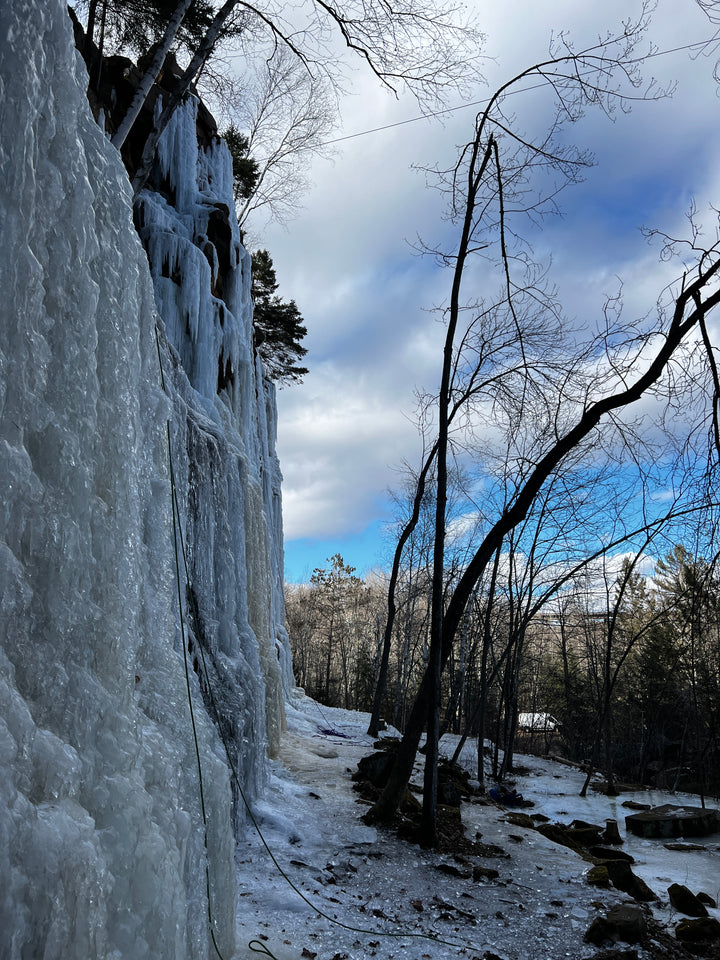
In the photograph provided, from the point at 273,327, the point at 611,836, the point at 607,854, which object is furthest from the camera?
the point at 273,327

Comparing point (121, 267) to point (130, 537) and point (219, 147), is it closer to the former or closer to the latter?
point (130, 537)

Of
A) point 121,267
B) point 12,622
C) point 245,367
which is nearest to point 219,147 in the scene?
point 245,367

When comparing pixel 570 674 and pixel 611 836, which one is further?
pixel 570 674

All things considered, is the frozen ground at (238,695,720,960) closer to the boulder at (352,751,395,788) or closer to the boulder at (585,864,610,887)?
the boulder at (585,864,610,887)

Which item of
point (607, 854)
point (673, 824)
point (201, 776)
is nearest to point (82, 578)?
point (201, 776)

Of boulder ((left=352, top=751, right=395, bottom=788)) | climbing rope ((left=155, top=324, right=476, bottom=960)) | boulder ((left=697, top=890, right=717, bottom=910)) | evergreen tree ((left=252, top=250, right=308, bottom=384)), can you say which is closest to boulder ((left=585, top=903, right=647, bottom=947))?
climbing rope ((left=155, top=324, right=476, bottom=960))

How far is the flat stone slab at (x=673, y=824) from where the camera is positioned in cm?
877

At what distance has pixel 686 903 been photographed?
17.0 ft

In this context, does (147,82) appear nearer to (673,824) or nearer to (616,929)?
(616,929)

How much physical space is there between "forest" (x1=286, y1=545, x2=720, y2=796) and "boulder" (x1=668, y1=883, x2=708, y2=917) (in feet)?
16.2

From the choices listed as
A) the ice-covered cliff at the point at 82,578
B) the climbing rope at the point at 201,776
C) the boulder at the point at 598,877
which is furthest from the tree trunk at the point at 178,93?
the boulder at the point at 598,877

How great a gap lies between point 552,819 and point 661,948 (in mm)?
5575

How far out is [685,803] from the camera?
11.9m

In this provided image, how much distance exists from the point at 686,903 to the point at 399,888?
8.05ft
